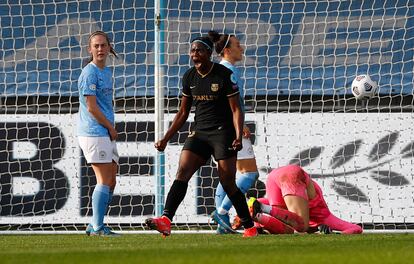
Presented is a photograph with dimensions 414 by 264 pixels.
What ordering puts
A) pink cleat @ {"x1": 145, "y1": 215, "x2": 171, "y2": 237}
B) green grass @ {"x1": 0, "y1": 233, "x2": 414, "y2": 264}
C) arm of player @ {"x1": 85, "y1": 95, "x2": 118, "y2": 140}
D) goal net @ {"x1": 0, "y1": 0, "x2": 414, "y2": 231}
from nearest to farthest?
green grass @ {"x1": 0, "y1": 233, "x2": 414, "y2": 264} → pink cleat @ {"x1": 145, "y1": 215, "x2": 171, "y2": 237} → arm of player @ {"x1": 85, "y1": 95, "x2": 118, "y2": 140} → goal net @ {"x1": 0, "y1": 0, "x2": 414, "y2": 231}

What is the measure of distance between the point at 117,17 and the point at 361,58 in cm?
292

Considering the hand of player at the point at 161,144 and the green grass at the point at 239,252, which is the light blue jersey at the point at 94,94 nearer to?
the hand of player at the point at 161,144

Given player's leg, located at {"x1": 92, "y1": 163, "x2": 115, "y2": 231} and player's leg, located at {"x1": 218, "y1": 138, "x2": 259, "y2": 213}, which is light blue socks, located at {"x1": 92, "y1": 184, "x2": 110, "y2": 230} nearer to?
player's leg, located at {"x1": 92, "y1": 163, "x2": 115, "y2": 231}

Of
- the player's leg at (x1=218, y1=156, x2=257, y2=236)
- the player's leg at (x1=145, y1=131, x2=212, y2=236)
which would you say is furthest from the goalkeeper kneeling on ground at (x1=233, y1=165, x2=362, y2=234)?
the player's leg at (x1=145, y1=131, x2=212, y2=236)

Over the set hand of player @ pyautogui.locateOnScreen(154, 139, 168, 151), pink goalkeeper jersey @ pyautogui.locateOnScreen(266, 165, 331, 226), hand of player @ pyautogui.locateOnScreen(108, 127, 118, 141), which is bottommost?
pink goalkeeper jersey @ pyautogui.locateOnScreen(266, 165, 331, 226)

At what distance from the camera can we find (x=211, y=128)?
8.23 metres

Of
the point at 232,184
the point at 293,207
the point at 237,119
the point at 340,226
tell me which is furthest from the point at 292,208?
the point at 237,119

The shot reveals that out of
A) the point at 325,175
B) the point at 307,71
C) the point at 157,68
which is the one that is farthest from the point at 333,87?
the point at 157,68

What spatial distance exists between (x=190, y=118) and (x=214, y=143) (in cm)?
300

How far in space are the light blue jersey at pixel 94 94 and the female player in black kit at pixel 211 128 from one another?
3.03 feet

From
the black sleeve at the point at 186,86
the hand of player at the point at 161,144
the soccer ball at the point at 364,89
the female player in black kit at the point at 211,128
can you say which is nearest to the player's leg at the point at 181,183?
the female player in black kit at the point at 211,128

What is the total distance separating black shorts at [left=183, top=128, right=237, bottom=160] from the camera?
8133mm

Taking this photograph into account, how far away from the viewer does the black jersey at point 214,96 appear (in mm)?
8188

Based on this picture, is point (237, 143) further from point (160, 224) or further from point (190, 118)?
point (190, 118)
